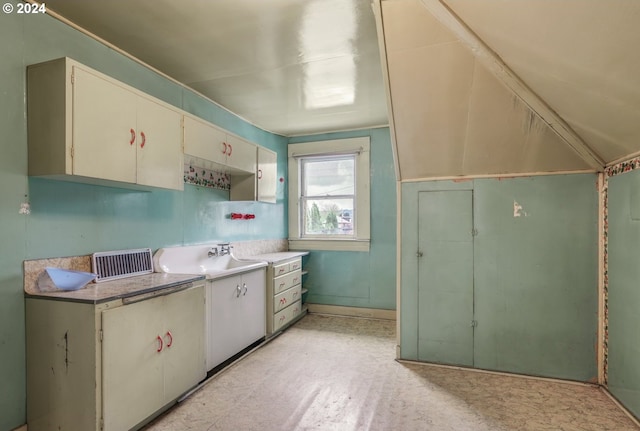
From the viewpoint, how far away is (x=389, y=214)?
15.0ft

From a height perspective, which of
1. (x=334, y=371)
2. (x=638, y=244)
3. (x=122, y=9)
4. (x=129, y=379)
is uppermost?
(x=122, y=9)

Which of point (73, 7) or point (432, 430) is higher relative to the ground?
point (73, 7)

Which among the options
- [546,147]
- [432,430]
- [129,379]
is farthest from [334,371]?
[546,147]

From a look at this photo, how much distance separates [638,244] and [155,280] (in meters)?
3.33

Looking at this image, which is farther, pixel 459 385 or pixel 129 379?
pixel 459 385

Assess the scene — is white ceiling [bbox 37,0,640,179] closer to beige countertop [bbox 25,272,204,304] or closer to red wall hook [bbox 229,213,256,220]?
red wall hook [bbox 229,213,256,220]

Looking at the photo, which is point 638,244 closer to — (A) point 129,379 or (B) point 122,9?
(A) point 129,379

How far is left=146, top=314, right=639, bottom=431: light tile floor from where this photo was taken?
6.96 feet

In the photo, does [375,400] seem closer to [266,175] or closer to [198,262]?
[198,262]

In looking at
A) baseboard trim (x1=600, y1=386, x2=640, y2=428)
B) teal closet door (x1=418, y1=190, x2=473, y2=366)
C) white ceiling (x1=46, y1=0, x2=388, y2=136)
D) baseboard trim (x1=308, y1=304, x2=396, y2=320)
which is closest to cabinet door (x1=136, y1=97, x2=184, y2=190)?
white ceiling (x1=46, y1=0, x2=388, y2=136)

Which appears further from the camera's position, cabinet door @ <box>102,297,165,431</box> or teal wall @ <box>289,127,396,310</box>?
teal wall @ <box>289,127,396,310</box>

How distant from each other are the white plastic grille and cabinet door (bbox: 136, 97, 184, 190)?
580mm

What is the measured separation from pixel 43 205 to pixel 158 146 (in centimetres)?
81

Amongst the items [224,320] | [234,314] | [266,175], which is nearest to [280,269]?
[234,314]
